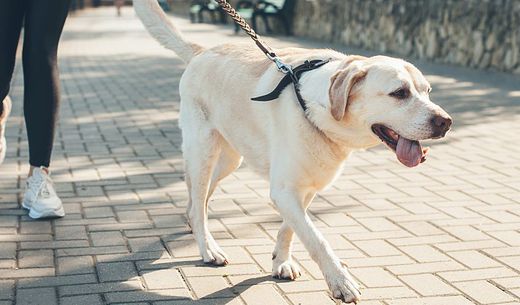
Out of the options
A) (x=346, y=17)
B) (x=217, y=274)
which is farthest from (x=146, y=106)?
(x=346, y=17)

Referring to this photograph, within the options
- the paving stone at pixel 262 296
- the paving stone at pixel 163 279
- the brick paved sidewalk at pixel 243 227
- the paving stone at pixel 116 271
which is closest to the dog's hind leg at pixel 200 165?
the brick paved sidewalk at pixel 243 227

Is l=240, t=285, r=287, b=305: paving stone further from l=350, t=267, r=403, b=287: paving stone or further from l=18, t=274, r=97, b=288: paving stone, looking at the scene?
l=18, t=274, r=97, b=288: paving stone

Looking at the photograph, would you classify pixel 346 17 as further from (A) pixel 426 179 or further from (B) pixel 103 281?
(B) pixel 103 281

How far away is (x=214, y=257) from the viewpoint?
4.22 m

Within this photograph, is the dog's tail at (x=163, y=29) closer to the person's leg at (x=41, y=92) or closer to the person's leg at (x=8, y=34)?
the person's leg at (x=41, y=92)

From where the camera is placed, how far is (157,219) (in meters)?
5.07

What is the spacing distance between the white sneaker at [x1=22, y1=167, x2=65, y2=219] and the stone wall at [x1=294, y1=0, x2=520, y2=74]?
28.5ft

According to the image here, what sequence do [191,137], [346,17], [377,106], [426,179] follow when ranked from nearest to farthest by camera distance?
1. [377,106]
2. [191,137]
3. [426,179]
4. [346,17]

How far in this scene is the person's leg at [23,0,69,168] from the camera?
15.7 ft

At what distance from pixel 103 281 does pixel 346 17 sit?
597 inches

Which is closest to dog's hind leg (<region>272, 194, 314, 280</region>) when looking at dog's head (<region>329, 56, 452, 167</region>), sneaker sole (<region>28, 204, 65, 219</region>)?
dog's head (<region>329, 56, 452, 167</region>)

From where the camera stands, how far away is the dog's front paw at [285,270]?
3990mm

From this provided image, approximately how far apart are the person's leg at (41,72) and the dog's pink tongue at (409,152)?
2.34 meters

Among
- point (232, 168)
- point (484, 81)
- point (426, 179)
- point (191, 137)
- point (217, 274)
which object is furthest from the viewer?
point (484, 81)
